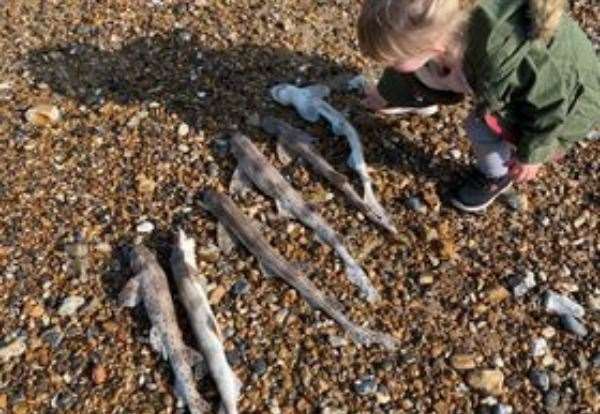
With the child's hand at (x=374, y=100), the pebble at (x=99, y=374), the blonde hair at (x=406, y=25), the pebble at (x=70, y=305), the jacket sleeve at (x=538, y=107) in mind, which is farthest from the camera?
the child's hand at (x=374, y=100)

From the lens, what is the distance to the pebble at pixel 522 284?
4879 mm

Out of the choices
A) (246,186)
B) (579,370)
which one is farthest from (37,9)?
(579,370)

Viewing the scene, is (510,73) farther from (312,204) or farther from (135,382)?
(135,382)

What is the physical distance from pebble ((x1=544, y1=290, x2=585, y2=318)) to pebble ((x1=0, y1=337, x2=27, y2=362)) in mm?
2962

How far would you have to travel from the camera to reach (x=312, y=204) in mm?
5223

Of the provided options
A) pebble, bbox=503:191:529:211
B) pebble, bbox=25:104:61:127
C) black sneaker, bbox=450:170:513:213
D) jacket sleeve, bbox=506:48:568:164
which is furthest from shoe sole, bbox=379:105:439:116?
pebble, bbox=25:104:61:127

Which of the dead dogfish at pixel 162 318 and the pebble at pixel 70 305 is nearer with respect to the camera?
the dead dogfish at pixel 162 318

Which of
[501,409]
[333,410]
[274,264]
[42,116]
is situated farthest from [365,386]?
[42,116]

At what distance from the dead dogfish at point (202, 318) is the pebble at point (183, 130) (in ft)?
2.64

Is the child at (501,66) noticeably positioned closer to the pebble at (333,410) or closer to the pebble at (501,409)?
the pebble at (501,409)

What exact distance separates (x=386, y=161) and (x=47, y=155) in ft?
7.26

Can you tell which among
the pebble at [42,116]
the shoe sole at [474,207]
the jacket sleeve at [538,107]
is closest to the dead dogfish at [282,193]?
the shoe sole at [474,207]

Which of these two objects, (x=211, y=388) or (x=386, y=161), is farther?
(x=386, y=161)

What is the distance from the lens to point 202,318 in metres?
4.68
